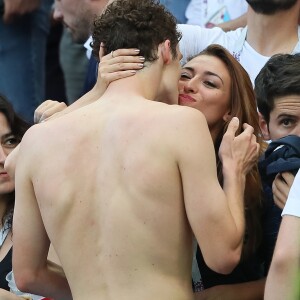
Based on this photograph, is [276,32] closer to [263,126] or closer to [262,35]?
[262,35]

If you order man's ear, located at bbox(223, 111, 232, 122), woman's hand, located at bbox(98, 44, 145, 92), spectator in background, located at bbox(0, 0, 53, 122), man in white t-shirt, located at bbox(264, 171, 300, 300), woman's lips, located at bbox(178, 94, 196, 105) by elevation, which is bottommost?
spectator in background, located at bbox(0, 0, 53, 122)

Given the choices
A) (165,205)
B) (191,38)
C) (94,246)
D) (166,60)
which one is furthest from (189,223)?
(191,38)

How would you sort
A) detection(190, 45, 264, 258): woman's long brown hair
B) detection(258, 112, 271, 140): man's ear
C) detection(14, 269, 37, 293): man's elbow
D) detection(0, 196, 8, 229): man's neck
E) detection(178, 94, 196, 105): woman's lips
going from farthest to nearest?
1. detection(0, 196, 8, 229): man's neck
2. detection(258, 112, 271, 140): man's ear
3. detection(178, 94, 196, 105): woman's lips
4. detection(190, 45, 264, 258): woman's long brown hair
5. detection(14, 269, 37, 293): man's elbow

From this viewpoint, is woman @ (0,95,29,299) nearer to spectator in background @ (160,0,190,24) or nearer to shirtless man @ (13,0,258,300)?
shirtless man @ (13,0,258,300)

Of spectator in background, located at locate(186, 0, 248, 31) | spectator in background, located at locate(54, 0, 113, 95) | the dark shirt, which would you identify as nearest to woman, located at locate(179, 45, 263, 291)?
the dark shirt

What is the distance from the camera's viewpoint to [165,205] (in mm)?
3500

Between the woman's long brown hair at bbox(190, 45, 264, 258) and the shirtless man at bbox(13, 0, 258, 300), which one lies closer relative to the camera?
the shirtless man at bbox(13, 0, 258, 300)

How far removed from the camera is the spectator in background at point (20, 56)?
6480 mm

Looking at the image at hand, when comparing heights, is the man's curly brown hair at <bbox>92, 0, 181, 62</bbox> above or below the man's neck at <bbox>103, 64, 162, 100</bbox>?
above

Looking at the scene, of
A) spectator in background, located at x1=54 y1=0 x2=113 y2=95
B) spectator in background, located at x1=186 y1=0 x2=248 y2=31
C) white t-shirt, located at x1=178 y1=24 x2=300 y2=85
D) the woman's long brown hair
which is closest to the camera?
the woman's long brown hair

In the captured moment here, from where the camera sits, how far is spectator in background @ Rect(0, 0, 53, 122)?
6.48 m

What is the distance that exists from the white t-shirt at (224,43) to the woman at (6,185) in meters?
1.05

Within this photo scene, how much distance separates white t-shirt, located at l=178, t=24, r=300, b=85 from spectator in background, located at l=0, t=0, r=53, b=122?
1378 millimetres

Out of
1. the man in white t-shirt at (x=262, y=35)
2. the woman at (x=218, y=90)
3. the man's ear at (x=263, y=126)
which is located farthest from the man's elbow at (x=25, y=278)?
the man in white t-shirt at (x=262, y=35)
